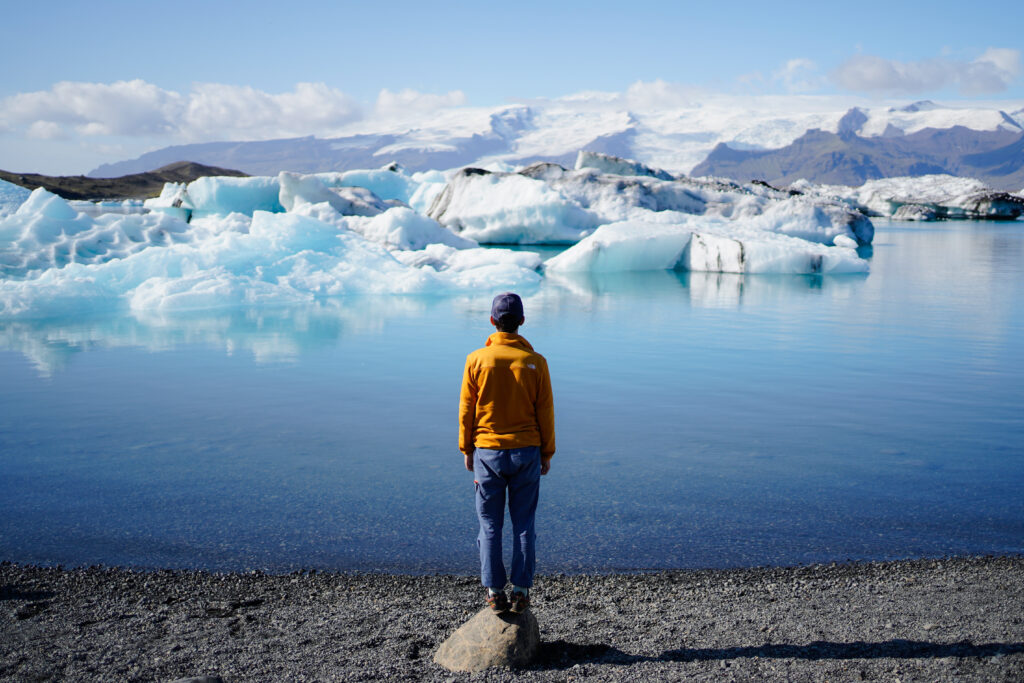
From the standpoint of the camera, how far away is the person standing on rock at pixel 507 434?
2.90 metres

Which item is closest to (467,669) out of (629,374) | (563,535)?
(563,535)

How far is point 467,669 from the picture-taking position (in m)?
2.96

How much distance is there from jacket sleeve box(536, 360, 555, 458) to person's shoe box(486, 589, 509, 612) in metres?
0.52

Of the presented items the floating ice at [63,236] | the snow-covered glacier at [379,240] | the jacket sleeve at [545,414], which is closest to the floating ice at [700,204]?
the snow-covered glacier at [379,240]

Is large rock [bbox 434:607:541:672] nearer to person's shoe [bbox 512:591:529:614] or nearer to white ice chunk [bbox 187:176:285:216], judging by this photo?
person's shoe [bbox 512:591:529:614]

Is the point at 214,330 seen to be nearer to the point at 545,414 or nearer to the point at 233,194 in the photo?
the point at 545,414

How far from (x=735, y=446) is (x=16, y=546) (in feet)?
15.0

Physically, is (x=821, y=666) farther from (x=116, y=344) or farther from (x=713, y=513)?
(x=116, y=344)

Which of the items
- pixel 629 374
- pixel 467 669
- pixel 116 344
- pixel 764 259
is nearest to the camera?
pixel 467 669

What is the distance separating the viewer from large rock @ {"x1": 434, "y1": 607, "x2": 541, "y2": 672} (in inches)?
117

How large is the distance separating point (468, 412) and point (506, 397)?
150 mm

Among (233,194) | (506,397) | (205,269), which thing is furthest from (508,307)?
(233,194)

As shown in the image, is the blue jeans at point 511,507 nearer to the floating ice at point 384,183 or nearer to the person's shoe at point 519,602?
the person's shoe at point 519,602

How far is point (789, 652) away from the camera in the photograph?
309cm
